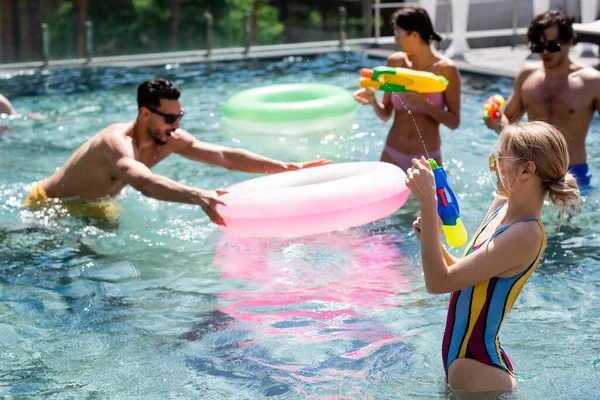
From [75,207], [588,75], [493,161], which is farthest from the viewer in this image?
[75,207]

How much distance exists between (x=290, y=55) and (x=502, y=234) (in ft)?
39.4

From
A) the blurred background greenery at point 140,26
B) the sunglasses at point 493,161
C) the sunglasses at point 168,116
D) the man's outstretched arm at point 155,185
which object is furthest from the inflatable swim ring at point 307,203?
the blurred background greenery at point 140,26

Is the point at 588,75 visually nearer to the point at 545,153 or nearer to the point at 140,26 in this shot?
the point at 545,153

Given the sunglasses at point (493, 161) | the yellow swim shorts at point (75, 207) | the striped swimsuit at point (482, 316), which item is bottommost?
the yellow swim shorts at point (75, 207)

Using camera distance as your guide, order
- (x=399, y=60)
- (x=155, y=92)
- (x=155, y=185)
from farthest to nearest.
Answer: (x=399, y=60) < (x=155, y=92) < (x=155, y=185)

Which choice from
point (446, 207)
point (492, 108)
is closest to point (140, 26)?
point (492, 108)

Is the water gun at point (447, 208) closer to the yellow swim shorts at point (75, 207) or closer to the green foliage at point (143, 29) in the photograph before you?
the yellow swim shorts at point (75, 207)

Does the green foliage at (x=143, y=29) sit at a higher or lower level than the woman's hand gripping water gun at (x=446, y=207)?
higher

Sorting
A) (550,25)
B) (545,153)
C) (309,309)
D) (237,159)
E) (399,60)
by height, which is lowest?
(309,309)

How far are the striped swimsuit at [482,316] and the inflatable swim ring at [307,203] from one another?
225 cm

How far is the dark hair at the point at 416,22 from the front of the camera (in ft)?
18.0

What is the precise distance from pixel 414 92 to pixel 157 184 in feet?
5.87

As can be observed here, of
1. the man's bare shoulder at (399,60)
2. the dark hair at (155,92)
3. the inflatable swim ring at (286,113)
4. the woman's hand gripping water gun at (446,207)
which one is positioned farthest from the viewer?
the inflatable swim ring at (286,113)

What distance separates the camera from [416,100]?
550 centimetres
